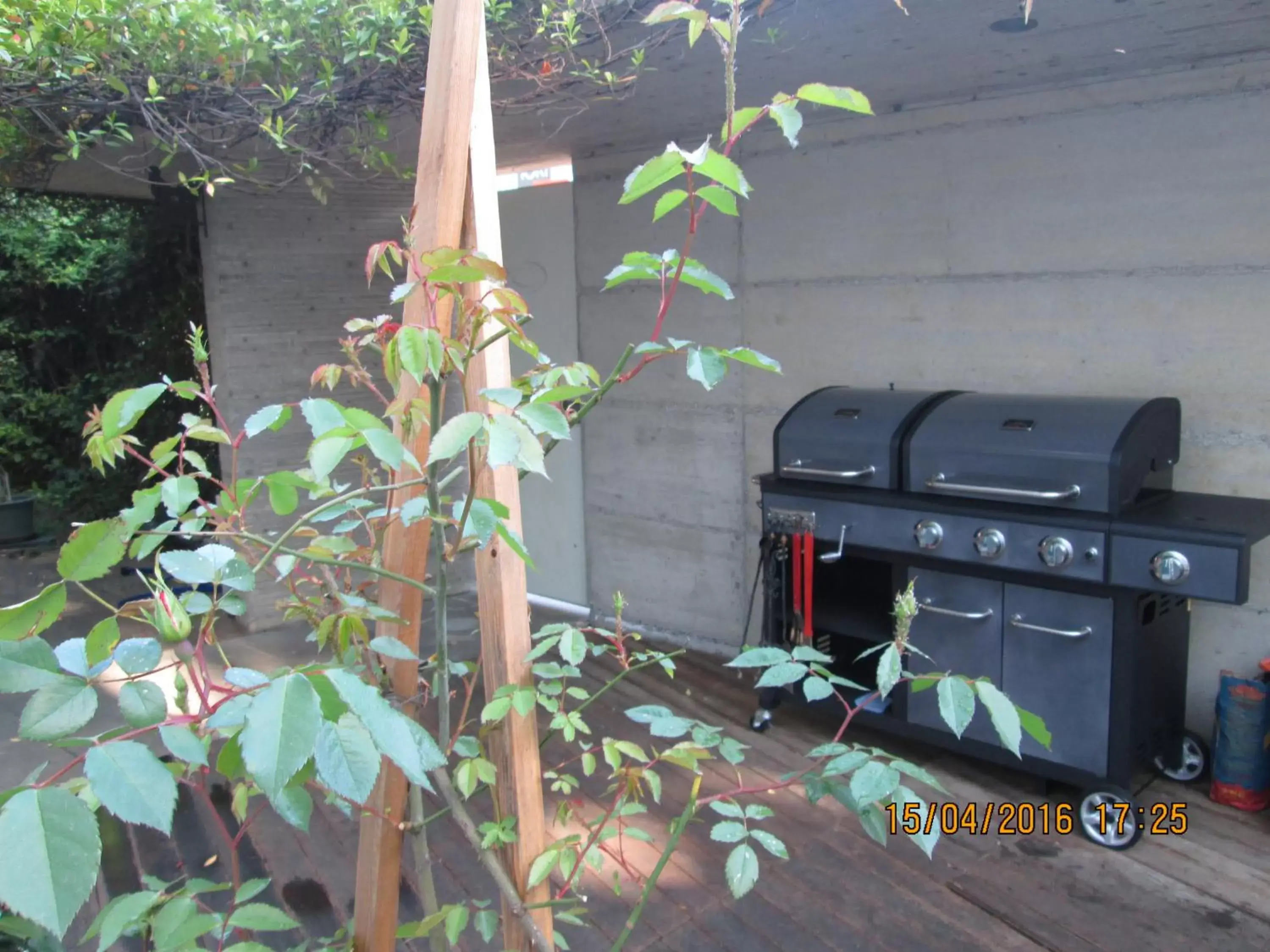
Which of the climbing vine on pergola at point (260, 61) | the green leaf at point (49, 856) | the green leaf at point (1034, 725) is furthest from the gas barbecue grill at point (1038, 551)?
the green leaf at point (49, 856)

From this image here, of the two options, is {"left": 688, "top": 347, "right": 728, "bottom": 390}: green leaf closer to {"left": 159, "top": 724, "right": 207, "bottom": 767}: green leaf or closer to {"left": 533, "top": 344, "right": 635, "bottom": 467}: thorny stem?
{"left": 533, "top": 344, "right": 635, "bottom": 467}: thorny stem

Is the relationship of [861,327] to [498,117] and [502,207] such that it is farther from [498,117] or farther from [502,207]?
[502,207]

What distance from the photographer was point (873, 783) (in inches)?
36.7

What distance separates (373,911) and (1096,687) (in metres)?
2.49

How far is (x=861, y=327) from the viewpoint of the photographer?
4.14 meters

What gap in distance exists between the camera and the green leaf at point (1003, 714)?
0.84 m

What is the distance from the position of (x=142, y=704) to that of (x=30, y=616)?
115 mm

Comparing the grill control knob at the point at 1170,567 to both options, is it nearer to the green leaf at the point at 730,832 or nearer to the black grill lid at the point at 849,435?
the black grill lid at the point at 849,435

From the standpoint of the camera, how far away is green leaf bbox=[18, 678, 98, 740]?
675 mm

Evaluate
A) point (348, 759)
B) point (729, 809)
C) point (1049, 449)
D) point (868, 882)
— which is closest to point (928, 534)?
point (1049, 449)

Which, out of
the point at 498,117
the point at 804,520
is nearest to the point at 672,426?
the point at 804,520

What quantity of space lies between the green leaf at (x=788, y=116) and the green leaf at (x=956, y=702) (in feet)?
1.85

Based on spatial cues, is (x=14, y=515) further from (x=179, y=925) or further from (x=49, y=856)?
(x=49, y=856)
